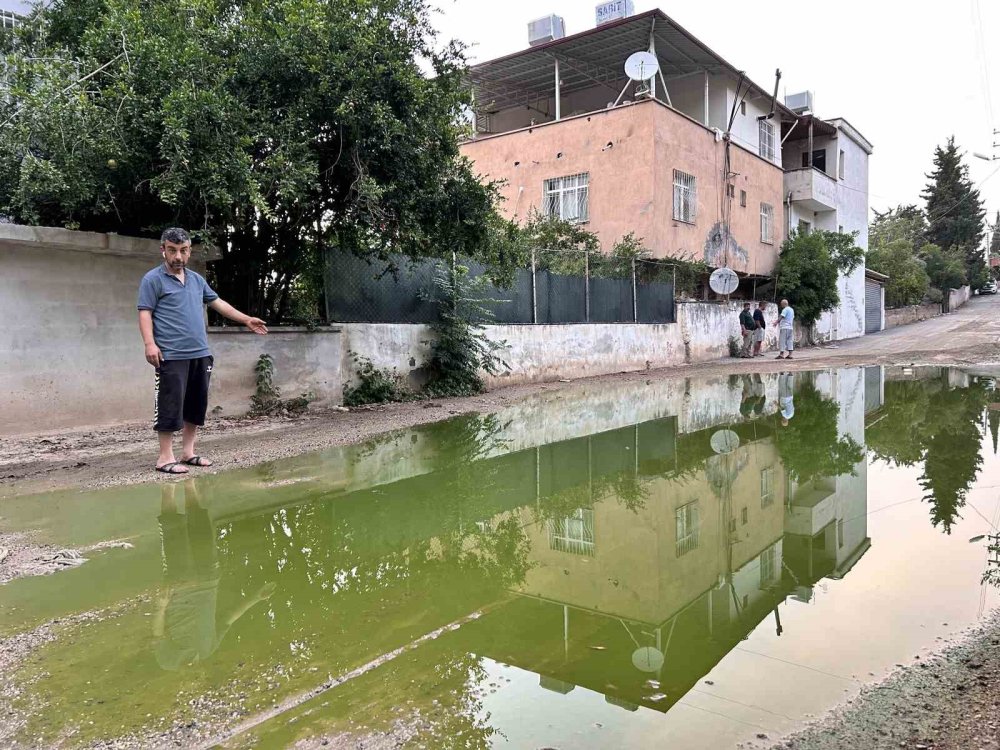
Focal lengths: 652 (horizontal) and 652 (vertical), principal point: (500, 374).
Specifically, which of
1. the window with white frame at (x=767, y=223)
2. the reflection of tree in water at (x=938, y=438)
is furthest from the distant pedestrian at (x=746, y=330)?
the reflection of tree in water at (x=938, y=438)

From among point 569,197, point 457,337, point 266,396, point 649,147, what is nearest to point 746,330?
point 649,147

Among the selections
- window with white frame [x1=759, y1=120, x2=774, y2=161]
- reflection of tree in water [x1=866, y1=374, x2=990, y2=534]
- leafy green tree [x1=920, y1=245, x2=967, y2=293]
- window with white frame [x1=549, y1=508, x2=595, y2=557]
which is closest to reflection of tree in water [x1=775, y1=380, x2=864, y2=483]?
reflection of tree in water [x1=866, y1=374, x2=990, y2=534]

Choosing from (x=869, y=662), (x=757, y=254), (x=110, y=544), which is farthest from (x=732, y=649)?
(x=757, y=254)

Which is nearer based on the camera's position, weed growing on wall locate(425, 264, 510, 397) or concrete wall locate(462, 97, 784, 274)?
weed growing on wall locate(425, 264, 510, 397)

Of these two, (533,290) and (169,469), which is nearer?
(169,469)

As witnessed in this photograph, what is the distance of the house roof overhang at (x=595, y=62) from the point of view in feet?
58.3

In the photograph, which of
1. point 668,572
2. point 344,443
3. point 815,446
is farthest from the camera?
point 344,443

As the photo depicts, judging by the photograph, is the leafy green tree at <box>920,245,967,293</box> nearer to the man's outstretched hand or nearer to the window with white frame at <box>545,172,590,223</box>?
the window with white frame at <box>545,172,590,223</box>

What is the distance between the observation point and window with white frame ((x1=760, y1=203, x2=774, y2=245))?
2353 centimetres

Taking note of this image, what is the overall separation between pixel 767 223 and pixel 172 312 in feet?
75.5

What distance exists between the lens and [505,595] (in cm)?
312

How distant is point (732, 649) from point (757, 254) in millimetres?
22902

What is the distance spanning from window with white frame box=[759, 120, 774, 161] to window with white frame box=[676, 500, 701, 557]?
2351 centimetres

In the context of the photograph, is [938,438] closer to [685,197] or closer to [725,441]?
[725,441]
